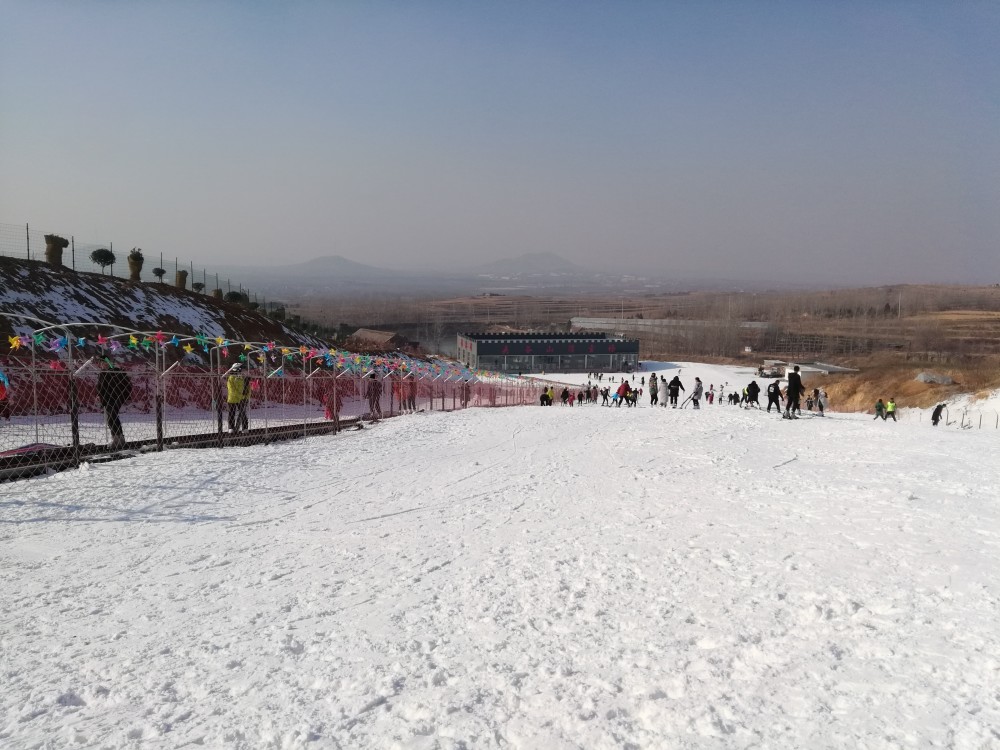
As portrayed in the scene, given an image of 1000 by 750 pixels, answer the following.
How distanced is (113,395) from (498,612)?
8.96 meters

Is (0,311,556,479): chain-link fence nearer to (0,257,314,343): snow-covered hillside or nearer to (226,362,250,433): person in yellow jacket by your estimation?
(226,362,250,433): person in yellow jacket

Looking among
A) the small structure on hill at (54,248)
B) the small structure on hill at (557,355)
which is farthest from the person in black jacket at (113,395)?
the small structure on hill at (557,355)

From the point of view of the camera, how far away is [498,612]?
15.6 ft

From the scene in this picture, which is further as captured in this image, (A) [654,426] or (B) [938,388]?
A: (B) [938,388]

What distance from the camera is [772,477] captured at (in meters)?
9.50

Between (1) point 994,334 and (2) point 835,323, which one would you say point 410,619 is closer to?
(1) point 994,334

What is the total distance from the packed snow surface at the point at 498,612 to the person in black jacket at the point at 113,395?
179 cm

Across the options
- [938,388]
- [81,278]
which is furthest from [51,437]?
[938,388]

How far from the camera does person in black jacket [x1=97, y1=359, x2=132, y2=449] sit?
1072 cm

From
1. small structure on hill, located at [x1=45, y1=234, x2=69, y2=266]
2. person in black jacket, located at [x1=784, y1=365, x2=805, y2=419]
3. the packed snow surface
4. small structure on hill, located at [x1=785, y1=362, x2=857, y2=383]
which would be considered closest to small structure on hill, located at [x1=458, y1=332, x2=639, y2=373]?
small structure on hill, located at [x1=785, y1=362, x2=857, y2=383]

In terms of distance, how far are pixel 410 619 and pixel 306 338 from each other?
130ft

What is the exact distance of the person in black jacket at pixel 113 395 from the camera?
35.2 ft

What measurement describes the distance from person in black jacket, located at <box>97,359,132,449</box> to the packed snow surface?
1.79 m

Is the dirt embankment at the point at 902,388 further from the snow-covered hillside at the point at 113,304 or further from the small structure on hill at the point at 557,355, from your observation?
the snow-covered hillside at the point at 113,304
